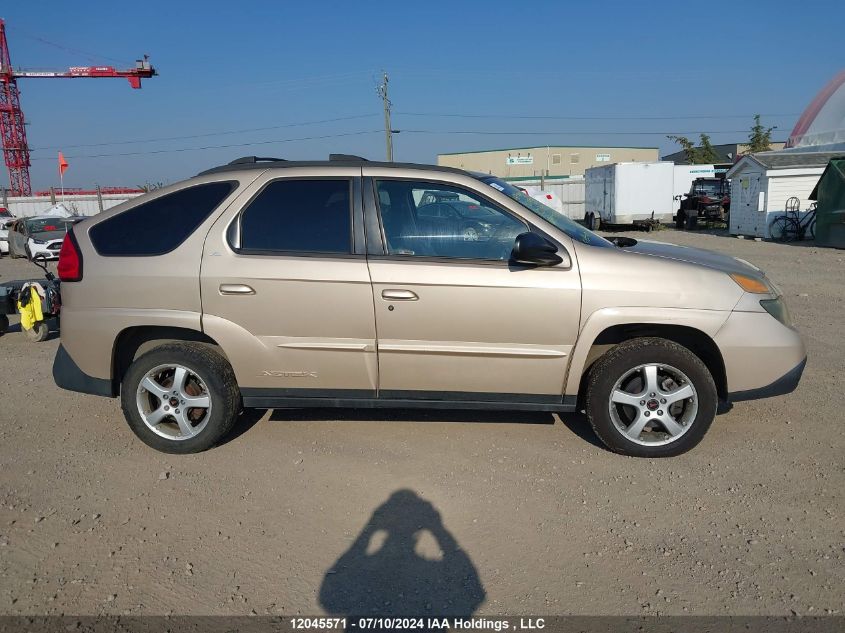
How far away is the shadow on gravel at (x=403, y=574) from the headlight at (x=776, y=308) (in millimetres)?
2420

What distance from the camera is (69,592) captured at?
291 centimetres

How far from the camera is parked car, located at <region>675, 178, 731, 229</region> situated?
1033 inches

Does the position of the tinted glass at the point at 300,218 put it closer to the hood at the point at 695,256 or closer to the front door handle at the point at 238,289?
the front door handle at the point at 238,289

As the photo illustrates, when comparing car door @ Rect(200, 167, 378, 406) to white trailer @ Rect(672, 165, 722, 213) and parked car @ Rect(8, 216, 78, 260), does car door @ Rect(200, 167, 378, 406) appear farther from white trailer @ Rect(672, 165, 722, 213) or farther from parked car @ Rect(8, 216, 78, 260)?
white trailer @ Rect(672, 165, 722, 213)

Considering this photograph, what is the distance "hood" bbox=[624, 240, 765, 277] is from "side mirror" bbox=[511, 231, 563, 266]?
2.04 feet

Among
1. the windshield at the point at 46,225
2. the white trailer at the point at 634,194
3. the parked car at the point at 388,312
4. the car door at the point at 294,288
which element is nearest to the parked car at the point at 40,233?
the windshield at the point at 46,225

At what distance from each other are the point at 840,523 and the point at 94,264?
459 cm

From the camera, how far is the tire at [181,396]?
419 cm

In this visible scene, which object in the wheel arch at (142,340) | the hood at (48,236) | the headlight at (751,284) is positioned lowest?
the wheel arch at (142,340)

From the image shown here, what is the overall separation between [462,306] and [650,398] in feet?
4.28

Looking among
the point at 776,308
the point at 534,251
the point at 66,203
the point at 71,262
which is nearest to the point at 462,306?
the point at 534,251

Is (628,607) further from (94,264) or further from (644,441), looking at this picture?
(94,264)

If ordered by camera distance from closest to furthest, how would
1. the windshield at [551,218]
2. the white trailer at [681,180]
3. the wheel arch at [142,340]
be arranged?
the windshield at [551,218], the wheel arch at [142,340], the white trailer at [681,180]

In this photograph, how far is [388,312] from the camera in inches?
157
